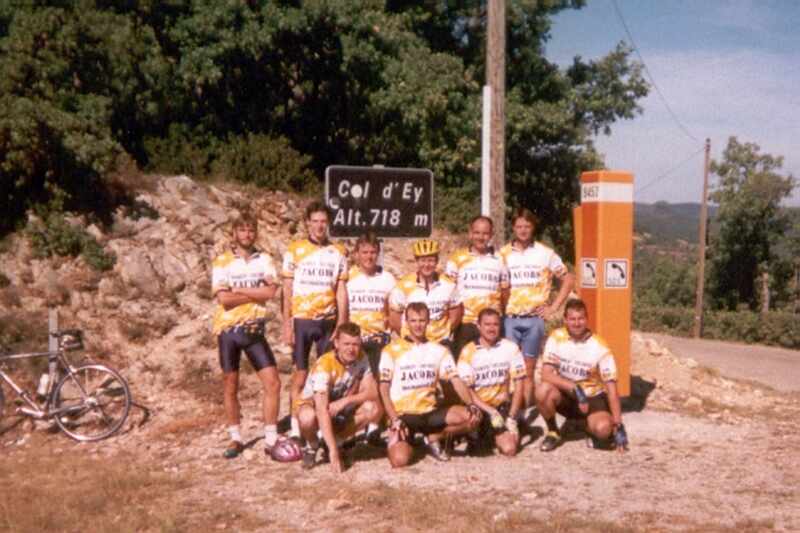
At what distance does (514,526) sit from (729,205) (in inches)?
1552

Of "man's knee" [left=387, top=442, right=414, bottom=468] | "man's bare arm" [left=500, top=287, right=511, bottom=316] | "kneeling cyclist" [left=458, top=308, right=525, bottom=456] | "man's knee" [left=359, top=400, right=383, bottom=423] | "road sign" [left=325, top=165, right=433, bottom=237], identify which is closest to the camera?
"man's knee" [left=387, top=442, right=414, bottom=468]

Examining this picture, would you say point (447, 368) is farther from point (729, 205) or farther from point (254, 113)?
point (729, 205)

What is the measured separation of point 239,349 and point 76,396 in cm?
216

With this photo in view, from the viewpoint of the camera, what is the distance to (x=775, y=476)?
21.7 feet

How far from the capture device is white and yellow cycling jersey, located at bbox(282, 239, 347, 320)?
7.04 meters

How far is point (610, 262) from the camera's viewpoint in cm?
838

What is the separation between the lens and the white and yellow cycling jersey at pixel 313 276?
23.1 ft

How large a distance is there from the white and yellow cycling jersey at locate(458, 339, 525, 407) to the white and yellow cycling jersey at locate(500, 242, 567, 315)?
0.54 metres

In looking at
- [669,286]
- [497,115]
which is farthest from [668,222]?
[497,115]

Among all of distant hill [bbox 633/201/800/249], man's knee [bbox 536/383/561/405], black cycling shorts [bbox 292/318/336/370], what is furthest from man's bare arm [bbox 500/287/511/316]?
distant hill [bbox 633/201/800/249]

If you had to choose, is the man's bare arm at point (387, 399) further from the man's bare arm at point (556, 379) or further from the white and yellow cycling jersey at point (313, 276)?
A: the man's bare arm at point (556, 379)

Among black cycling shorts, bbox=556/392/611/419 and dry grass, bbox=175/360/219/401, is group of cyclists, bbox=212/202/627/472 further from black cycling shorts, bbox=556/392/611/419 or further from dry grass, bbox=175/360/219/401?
dry grass, bbox=175/360/219/401

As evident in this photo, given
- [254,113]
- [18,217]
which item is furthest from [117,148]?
[254,113]

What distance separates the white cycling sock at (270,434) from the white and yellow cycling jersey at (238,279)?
893mm
